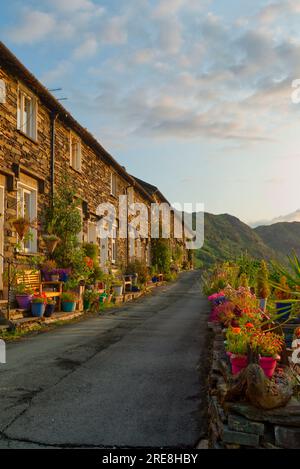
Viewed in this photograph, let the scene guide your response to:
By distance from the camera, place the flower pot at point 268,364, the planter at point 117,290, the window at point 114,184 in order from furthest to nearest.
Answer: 1. the window at point 114,184
2. the planter at point 117,290
3. the flower pot at point 268,364

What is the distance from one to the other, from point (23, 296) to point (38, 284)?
1.33 metres

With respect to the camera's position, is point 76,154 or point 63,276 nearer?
point 63,276

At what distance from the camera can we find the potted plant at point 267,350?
156 inches

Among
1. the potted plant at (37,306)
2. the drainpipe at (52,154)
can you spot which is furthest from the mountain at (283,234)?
the potted plant at (37,306)

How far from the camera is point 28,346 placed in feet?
26.2

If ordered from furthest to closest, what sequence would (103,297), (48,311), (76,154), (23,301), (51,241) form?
(76,154), (103,297), (51,241), (48,311), (23,301)

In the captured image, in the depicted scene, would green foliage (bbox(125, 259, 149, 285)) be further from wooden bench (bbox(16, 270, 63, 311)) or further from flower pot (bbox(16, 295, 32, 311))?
flower pot (bbox(16, 295, 32, 311))

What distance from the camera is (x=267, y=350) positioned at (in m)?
4.05

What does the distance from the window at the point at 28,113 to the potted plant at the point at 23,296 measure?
421 cm

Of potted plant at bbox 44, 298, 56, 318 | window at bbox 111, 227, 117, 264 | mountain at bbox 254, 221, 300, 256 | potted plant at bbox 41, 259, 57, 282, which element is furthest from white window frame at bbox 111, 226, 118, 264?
mountain at bbox 254, 221, 300, 256

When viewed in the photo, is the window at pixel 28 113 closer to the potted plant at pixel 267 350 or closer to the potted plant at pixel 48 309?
the potted plant at pixel 48 309

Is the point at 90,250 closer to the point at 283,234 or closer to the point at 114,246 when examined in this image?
the point at 114,246

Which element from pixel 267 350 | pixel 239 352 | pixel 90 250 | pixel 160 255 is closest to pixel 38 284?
pixel 90 250

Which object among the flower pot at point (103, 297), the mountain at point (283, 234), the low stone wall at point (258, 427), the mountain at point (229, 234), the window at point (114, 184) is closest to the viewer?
the low stone wall at point (258, 427)
